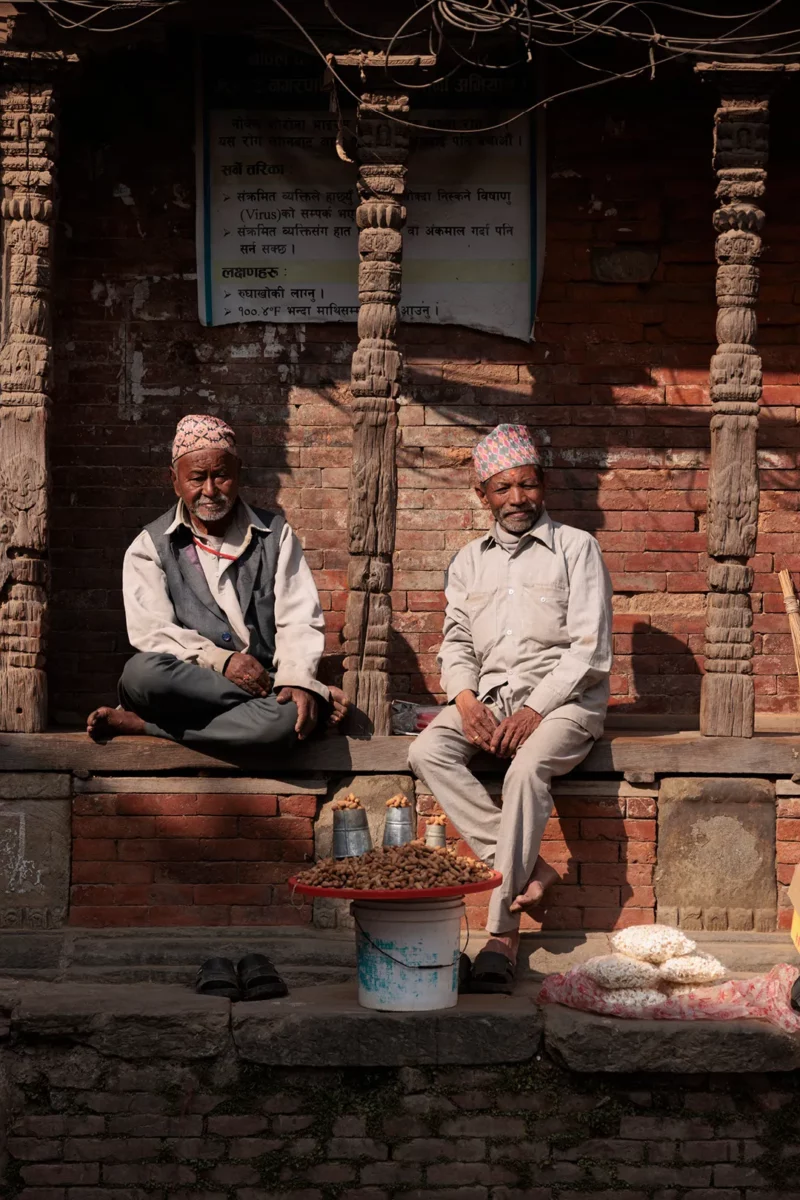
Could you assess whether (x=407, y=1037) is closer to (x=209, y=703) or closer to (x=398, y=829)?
(x=398, y=829)

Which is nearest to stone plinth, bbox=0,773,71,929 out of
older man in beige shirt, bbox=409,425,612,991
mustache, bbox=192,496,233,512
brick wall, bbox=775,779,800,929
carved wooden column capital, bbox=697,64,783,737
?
mustache, bbox=192,496,233,512

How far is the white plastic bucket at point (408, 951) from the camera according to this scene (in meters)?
5.64

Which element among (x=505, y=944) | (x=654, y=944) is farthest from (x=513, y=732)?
(x=654, y=944)

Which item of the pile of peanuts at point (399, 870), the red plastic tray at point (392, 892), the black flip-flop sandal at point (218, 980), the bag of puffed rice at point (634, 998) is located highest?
the pile of peanuts at point (399, 870)

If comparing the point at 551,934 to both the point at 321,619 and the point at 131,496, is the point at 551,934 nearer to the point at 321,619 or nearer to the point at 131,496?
the point at 321,619

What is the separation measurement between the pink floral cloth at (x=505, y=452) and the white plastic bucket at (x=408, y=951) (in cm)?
188

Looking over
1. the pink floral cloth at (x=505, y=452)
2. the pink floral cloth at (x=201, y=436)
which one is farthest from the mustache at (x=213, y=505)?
the pink floral cloth at (x=505, y=452)

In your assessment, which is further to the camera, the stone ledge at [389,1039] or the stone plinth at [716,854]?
the stone plinth at [716,854]

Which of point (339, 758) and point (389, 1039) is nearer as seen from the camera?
point (389, 1039)

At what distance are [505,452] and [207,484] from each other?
47.4 inches

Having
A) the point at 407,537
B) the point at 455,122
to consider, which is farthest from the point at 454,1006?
the point at 455,122

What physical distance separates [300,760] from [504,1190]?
185 cm

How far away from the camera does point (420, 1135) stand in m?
5.68

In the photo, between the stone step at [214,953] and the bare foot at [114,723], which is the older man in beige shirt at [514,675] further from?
the bare foot at [114,723]
